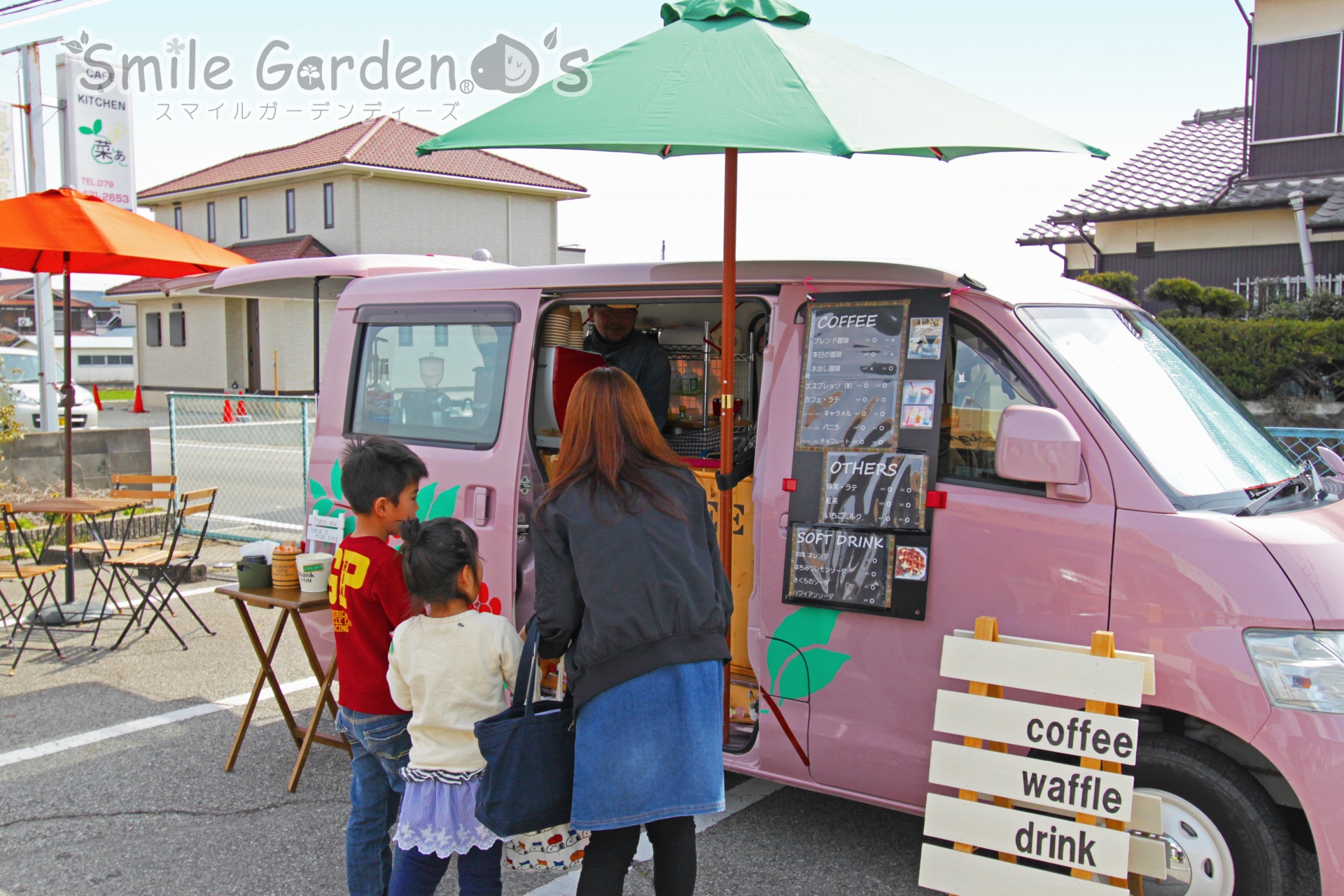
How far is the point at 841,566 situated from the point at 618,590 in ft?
4.01

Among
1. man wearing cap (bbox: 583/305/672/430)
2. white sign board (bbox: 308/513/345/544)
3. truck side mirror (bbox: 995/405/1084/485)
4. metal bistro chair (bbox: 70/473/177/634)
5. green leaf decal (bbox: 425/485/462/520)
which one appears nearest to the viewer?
truck side mirror (bbox: 995/405/1084/485)

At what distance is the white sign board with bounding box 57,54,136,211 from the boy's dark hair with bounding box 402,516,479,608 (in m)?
9.79

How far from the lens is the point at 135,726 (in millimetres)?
4957

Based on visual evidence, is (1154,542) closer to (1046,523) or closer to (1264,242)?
(1046,523)

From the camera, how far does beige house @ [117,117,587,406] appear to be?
29.8 metres

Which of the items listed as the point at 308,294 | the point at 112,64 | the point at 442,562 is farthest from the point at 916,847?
the point at 112,64

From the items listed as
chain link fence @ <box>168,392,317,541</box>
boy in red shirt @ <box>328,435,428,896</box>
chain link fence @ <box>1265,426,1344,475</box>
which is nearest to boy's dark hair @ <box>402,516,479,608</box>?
boy in red shirt @ <box>328,435,428,896</box>

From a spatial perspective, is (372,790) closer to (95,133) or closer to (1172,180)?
(95,133)

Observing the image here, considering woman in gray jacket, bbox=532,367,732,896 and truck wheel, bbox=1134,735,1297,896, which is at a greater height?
woman in gray jacket, bbox=532,367,732,896

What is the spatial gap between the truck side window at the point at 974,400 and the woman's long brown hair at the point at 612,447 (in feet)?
3.99

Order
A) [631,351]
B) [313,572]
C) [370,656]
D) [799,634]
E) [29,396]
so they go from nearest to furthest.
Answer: [370,656] → [799,634] → [313,572] → [631,351] → [29,396]

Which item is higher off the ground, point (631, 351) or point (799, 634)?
point (631, 351)

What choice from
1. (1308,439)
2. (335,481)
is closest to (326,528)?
(335,481)

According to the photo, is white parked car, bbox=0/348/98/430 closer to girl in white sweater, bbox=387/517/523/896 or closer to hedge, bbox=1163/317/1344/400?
girl in white sweater, bbox=387/517/523/896
